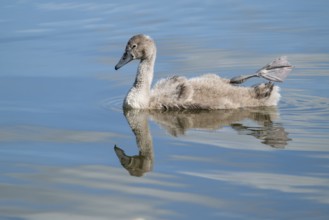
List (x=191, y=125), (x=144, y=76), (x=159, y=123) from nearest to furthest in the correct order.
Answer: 1. (x=191, y=125)
2. (x=159, y=123)
3. (x=144, y=76)

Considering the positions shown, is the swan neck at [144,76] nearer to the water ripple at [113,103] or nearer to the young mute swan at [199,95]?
the young mute swan at [199,95]

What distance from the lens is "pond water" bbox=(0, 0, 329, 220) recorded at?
8.11m

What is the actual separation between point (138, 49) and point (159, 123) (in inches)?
59.8

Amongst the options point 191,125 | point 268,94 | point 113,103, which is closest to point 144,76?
point 113,103

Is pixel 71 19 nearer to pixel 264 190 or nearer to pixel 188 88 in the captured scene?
pixel 188 88

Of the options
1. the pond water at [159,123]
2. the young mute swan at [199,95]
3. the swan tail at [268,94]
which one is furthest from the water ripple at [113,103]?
the swan tail at [268,94]

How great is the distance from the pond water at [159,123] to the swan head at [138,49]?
63 cm

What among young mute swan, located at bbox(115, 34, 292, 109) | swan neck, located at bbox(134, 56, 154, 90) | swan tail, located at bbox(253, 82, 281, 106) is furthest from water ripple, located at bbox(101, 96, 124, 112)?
swan tail, located at bbox(253, 82, 281, 106)

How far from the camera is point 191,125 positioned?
11.0 metres

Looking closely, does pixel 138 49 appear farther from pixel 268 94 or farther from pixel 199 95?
pixel 268 94

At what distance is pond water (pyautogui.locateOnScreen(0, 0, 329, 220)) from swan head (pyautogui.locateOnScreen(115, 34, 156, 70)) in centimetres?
63

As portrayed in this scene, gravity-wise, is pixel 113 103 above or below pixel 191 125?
above

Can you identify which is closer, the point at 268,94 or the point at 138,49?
the point at 268,94

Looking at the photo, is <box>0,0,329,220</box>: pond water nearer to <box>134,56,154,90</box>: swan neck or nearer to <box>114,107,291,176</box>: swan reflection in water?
<box>114,107,291,176</box>: swan reflection in water
